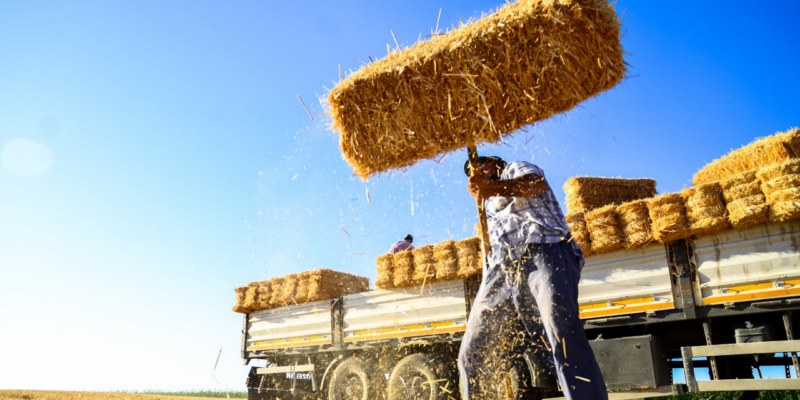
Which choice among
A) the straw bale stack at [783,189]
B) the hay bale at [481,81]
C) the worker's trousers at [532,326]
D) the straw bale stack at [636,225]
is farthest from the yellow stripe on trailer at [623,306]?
the hay bale at [481,81]

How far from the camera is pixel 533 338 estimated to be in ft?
13.1

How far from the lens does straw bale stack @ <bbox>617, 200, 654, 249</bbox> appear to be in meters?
5.89

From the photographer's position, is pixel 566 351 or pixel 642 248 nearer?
pixel 566 351

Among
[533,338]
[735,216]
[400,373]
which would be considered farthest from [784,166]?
[400,373]

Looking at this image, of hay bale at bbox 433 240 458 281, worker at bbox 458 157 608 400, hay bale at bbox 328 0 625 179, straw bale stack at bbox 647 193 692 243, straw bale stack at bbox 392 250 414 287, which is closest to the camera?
worker at bbox 458 157 608 400

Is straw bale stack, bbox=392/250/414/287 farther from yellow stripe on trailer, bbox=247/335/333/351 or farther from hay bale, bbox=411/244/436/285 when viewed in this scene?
yellow stripe on trailer, bbox=247/335/333/351

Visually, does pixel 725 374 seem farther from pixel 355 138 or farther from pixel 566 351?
pixel 355 138

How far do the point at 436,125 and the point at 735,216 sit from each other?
112 inches

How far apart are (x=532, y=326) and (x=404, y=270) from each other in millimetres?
3845

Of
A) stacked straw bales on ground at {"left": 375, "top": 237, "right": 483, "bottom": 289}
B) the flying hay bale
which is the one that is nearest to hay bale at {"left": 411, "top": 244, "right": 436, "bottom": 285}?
stacked straw bales on ground at {"left": 375, "top": 237, "right": 483, "bottom": 289}

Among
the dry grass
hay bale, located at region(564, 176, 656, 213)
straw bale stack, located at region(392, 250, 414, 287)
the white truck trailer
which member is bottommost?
the dry grass

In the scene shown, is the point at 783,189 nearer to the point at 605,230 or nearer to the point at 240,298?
the point at 605,230

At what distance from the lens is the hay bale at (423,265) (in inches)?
294

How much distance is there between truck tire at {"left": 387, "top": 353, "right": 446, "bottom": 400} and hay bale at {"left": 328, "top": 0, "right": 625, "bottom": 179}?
3.30 metres
